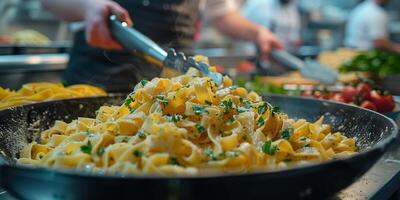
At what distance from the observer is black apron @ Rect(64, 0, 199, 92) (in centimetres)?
258

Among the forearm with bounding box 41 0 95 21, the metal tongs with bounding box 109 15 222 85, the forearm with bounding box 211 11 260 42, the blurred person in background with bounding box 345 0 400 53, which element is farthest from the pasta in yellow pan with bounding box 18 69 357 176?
the blurred person in background with bounding box 345 0 400 53

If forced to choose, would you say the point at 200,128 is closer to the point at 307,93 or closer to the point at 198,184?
the point at 198,184

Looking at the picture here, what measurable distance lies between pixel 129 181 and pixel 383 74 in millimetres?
2817

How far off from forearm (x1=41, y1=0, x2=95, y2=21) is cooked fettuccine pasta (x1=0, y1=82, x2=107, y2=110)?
1.56 ft

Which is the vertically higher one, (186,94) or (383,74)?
(186,94)

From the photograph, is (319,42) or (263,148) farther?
(319,42)

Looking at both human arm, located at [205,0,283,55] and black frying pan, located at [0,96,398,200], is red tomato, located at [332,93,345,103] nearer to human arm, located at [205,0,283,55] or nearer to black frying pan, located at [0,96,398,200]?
black frying pan, located at [0,96,398,200]

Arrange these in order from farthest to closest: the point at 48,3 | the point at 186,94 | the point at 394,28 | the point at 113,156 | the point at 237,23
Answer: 1. the point at 394,28
2. the point at 237,23
3. the point at 48,3
4. the point at 186,94
5. the point at 113,156

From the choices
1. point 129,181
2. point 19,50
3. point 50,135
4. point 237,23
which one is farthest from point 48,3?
point 129,181

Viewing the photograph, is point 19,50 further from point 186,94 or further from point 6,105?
point 186,94

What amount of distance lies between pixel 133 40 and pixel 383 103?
1102mm

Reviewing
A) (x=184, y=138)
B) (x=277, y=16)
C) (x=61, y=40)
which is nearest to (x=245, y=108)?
(x=184, y=138)

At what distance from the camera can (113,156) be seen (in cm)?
99

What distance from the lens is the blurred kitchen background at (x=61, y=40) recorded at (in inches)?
112
